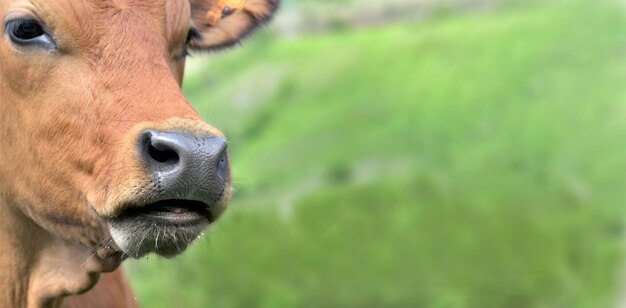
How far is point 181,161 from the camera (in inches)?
120

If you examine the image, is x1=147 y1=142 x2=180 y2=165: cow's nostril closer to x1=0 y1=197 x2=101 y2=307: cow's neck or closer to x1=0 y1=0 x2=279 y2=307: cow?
x1=0 y1=0 x2=279 y2=307: cow

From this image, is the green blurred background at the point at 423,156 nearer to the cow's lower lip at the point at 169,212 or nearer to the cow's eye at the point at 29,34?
the cow's eye at the point at 29,34

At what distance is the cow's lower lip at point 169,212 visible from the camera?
315cm

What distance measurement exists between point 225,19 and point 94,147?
145 centimetres

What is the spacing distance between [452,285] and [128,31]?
36.8 feet

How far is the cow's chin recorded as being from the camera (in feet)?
10.4

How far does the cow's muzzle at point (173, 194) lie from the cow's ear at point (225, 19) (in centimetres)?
132

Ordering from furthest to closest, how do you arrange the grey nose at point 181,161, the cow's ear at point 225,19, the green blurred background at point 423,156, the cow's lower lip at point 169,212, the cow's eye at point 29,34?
the green blurred background at point 423,156 < the cow's ear at point 225,19 < the cow's eye at point 29,34 < the cow's lower lip at point 169,212 < the grey nose at point 181,161

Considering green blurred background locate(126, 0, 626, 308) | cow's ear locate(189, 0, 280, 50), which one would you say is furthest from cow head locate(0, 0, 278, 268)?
green blurred background locate(126, 0, 626, 308)

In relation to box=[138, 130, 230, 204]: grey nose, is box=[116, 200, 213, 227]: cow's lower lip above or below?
below

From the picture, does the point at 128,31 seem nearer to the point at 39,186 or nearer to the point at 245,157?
the point at 39,186

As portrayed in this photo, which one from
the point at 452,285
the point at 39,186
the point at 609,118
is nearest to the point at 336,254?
the point at 452,285

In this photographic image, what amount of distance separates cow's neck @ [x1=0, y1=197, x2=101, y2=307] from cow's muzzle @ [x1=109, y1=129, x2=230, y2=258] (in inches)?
16.3

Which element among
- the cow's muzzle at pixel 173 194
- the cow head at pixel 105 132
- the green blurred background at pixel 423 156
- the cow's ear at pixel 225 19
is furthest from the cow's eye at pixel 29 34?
the green blurred background at pixel 423 156
